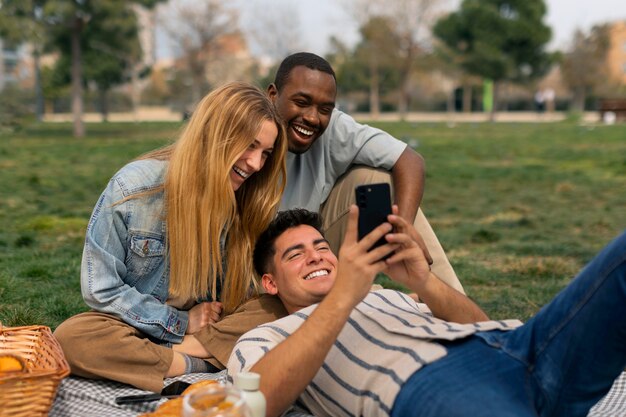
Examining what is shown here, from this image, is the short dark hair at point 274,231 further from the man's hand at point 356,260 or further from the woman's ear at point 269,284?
the man's hand at point 356,260

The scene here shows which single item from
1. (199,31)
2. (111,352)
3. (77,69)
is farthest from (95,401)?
(199,31)

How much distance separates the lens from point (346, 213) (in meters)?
4.54

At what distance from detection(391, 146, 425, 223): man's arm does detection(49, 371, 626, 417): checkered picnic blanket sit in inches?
57.0

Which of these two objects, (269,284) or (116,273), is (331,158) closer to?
(269,284)

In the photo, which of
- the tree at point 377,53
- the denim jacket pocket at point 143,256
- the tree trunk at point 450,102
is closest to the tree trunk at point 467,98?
the tree trunk at point 450,102

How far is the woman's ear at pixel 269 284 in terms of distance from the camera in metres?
3.52

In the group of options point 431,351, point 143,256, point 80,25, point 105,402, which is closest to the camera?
point 431,351

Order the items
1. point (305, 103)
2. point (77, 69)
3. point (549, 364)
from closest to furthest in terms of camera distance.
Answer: point (549, 364), point (305, 103), point (77, 69)

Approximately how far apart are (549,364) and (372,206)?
0.77 meters

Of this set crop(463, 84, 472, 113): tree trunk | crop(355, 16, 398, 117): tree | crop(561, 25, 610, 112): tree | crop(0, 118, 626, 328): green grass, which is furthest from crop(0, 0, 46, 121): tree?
crop(561, 25, 610, 112): tree

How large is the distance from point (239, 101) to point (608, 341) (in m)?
1.85

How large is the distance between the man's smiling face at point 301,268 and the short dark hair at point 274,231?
0.04 m

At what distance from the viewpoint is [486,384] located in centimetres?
245

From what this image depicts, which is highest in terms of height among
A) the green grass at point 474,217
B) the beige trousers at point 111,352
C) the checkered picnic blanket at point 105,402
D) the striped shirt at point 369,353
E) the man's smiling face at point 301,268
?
the man's smiling face at point 301,268
